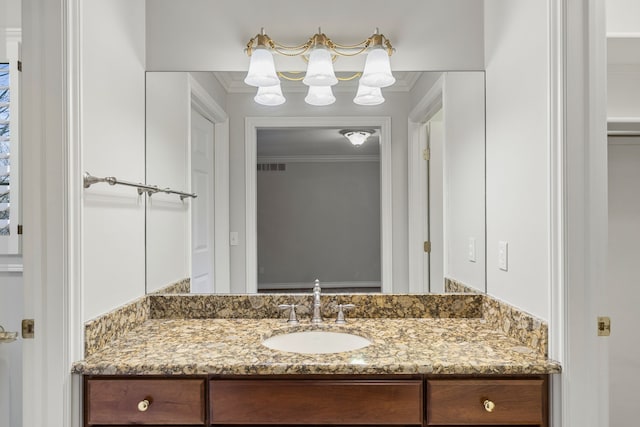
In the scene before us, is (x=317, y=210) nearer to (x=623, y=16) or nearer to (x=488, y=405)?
(x=488, y=405)

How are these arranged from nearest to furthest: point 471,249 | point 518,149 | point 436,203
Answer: point 518,149 < point 471,249 < point 436,203

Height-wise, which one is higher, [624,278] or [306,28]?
[306,28]

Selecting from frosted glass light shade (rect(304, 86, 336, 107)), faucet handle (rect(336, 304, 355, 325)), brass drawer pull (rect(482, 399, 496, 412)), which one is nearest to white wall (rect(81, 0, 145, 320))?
frosted glass light shade (rect(304, 86, 336, 107))

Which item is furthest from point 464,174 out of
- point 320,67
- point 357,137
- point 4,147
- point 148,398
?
point 4,147

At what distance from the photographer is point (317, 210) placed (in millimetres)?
1886

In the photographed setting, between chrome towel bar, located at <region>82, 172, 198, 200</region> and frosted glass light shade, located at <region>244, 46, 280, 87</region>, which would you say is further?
frosted glass light shade, located at <region>244, 46, 280, 87</region>

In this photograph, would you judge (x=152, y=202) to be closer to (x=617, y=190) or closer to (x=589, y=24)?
(x=589, y=24)

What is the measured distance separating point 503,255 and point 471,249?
0.23 meters

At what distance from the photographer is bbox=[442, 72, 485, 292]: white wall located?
183 centimetres

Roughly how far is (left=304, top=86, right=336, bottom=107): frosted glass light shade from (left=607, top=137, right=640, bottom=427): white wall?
1.27 meters

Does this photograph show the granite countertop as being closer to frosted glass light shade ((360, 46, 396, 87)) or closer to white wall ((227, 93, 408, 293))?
white wall ((227, 93, 408, 293))

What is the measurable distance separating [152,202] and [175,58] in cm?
62

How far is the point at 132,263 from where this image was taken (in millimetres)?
1701

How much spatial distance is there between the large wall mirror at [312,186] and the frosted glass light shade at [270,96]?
0.09 ft
